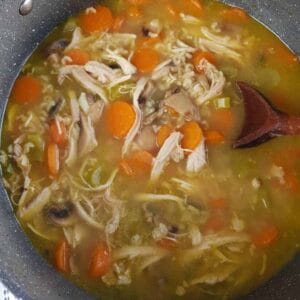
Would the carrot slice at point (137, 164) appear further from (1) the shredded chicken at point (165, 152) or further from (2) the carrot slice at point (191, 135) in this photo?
(2) the carrot slice at point (191, 135)

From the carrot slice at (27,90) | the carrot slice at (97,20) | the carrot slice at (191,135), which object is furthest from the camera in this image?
the carrot slice at (97,20)

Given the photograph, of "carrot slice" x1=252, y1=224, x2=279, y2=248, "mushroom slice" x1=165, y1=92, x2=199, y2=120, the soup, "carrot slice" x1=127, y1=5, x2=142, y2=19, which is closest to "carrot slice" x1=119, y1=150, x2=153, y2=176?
the soup

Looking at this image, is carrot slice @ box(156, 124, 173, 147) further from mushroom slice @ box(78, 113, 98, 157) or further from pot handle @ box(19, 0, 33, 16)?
pot handle @ box(19, 0, 33, 16)

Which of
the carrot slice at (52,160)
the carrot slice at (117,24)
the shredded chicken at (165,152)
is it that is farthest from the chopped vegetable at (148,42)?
the carrot slice at (52,160)

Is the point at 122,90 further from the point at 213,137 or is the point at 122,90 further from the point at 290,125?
the point at 290,125

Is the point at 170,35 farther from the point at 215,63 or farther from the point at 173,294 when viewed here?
the point at 173,294

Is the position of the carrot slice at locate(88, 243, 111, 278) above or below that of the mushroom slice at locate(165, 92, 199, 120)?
below

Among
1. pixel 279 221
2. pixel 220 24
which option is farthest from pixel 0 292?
pixel 220 24
